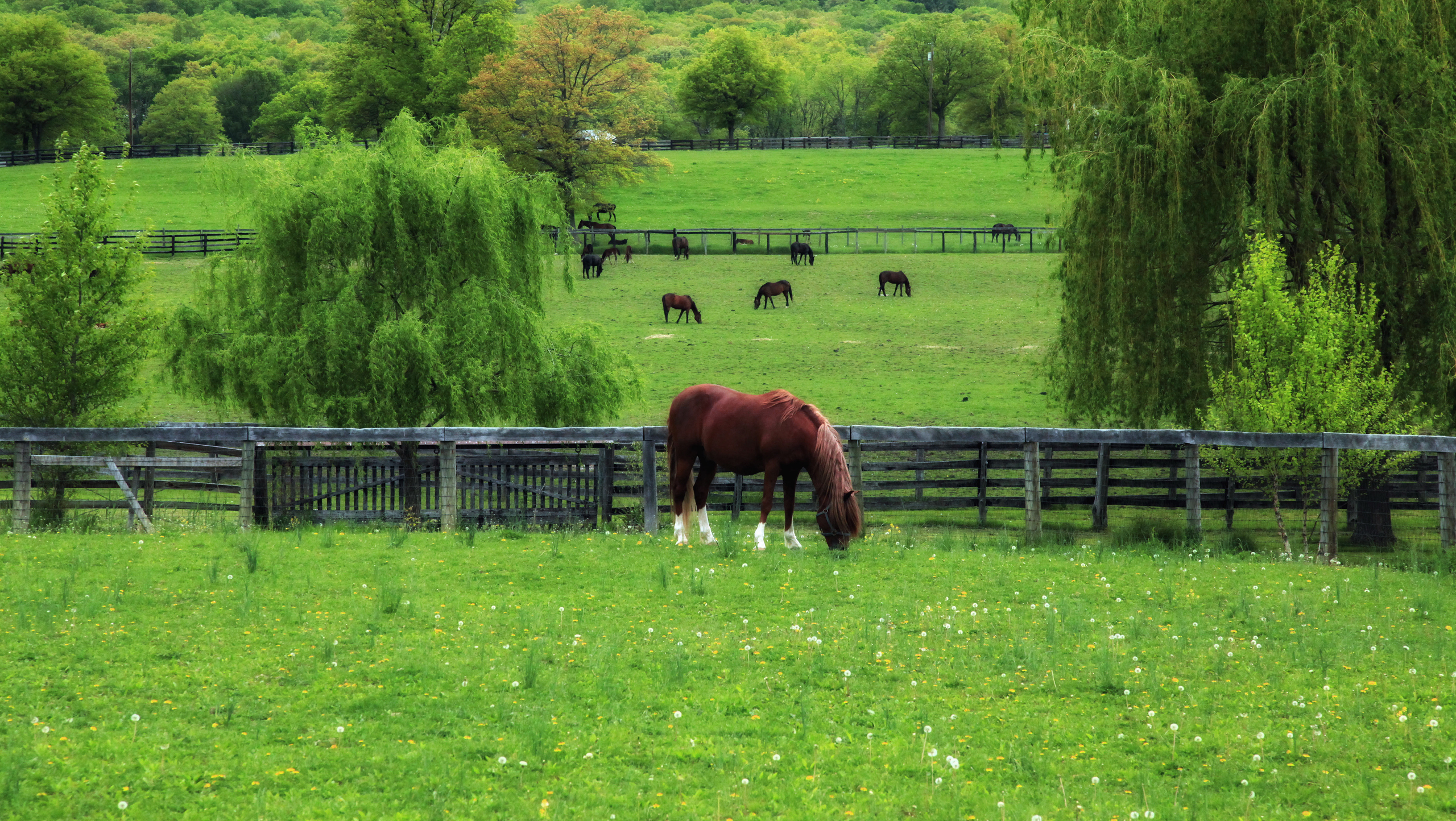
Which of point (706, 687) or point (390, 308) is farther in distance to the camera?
point (390, 308)

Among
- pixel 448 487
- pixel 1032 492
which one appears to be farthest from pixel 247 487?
pixel 1032 492

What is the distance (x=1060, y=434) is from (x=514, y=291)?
9118mm

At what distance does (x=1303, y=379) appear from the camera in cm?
A: 1407

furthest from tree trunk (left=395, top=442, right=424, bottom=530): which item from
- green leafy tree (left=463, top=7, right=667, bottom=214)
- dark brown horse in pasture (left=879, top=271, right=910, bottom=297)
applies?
green leafy tree (left=463, top=7, right=667, bottom=214)

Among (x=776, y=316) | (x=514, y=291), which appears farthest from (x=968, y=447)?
(x=776, y=316)

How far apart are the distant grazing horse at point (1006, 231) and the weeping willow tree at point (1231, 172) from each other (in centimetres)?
3528

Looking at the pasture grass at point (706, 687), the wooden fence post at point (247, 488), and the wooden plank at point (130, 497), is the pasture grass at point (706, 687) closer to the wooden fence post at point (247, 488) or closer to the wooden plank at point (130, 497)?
the wooden plank at point (130, 497)

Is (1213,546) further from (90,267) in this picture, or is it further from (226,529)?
(90,267)

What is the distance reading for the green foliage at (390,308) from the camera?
17.0 meters

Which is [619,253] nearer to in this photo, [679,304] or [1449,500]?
[679,304]

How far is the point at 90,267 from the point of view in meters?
15.4

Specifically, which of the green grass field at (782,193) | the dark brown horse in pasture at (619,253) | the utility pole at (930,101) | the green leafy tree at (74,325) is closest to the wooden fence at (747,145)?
the utility pole at (930,101)

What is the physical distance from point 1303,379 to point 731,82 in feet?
279

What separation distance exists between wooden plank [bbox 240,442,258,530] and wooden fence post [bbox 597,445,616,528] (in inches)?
170
